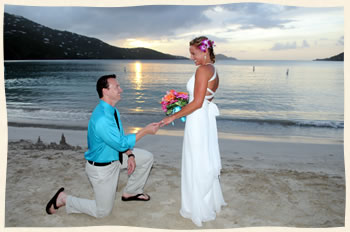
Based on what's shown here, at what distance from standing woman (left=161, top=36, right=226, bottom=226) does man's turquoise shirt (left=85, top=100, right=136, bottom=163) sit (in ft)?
2.01

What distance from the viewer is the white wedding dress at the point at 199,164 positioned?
12.3 feet

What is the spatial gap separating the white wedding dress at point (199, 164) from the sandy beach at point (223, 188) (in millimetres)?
201

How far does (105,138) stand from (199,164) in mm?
1295

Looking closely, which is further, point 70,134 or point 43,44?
point 43,44

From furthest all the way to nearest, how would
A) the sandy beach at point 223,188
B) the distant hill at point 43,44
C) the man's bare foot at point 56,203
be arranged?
1. the distant hill at point 43,44
2. the man's bare foot at point 56,203
3. the sandy beach at point 223,188

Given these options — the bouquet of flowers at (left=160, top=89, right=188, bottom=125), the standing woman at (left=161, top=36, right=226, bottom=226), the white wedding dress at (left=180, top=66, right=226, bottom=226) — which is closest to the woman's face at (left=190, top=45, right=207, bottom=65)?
the standing woman at (left=161, top=36, right=226, bottom=226)

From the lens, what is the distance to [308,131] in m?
12.7

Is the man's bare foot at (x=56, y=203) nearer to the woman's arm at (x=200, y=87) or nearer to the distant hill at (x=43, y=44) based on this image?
the woman's arm at (x=200, y=87)

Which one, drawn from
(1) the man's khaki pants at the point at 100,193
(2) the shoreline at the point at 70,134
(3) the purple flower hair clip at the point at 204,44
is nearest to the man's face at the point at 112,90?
(1) the man's khaki pants at the point at 100,193

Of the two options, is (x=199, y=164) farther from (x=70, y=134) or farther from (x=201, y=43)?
(x=70, y=134)

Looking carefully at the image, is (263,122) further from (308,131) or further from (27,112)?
(27,112)

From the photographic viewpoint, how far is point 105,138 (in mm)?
3545

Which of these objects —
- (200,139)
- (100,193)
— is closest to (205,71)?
(200,139)

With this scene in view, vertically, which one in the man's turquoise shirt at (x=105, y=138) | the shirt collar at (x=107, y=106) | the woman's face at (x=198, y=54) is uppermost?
the woman's face at (x=198, y=54)
